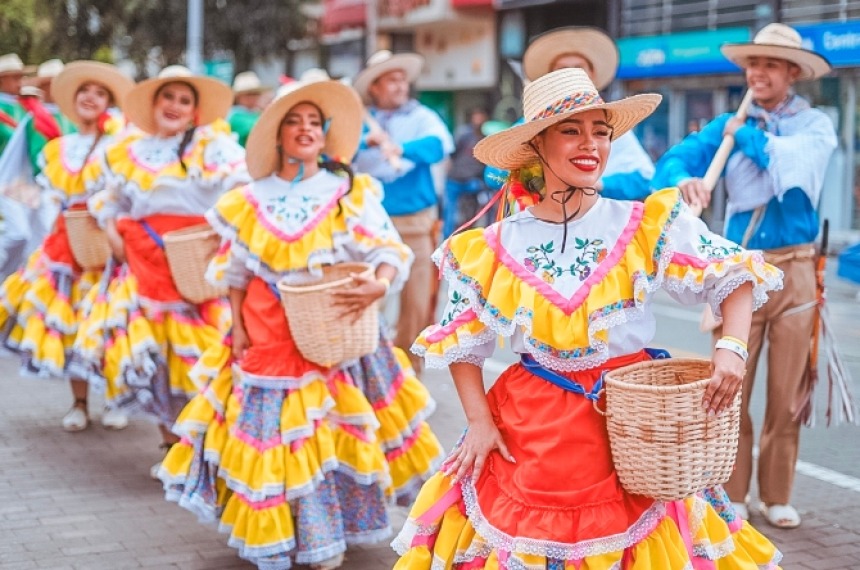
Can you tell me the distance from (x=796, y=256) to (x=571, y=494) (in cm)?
295

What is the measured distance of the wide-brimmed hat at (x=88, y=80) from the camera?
8648 millimetres

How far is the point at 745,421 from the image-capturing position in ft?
20.7

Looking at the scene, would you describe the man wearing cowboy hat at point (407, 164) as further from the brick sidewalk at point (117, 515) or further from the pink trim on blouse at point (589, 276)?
the pink trim on blouse at point (589, 276)

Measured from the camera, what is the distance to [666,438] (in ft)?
11.3

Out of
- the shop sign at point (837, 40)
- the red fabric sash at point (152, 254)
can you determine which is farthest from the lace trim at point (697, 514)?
the shop sign at point (837, 40)

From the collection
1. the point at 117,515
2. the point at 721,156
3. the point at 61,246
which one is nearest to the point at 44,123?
the point at 61,246

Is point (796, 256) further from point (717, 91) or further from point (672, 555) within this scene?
point (717, 91)

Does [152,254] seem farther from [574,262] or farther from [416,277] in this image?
[574,262]

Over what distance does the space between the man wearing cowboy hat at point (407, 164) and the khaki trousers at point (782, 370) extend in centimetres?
338

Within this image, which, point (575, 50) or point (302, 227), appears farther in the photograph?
point (575, 50)

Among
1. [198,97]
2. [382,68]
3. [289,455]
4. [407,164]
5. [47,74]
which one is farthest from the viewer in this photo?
[47,74]

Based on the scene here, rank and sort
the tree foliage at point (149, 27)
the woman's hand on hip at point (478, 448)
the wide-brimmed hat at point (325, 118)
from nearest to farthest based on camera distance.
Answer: the woman's hand on hip at point (478, 448), the wide-brimmed hat at point (325, 118), the tree foliage at point (149, 27)

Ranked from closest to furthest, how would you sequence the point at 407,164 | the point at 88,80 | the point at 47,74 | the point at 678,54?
the point at 88,80
the point at 407,164
the point at 47,74
the point at 678,54

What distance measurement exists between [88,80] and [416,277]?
8.49 ft
